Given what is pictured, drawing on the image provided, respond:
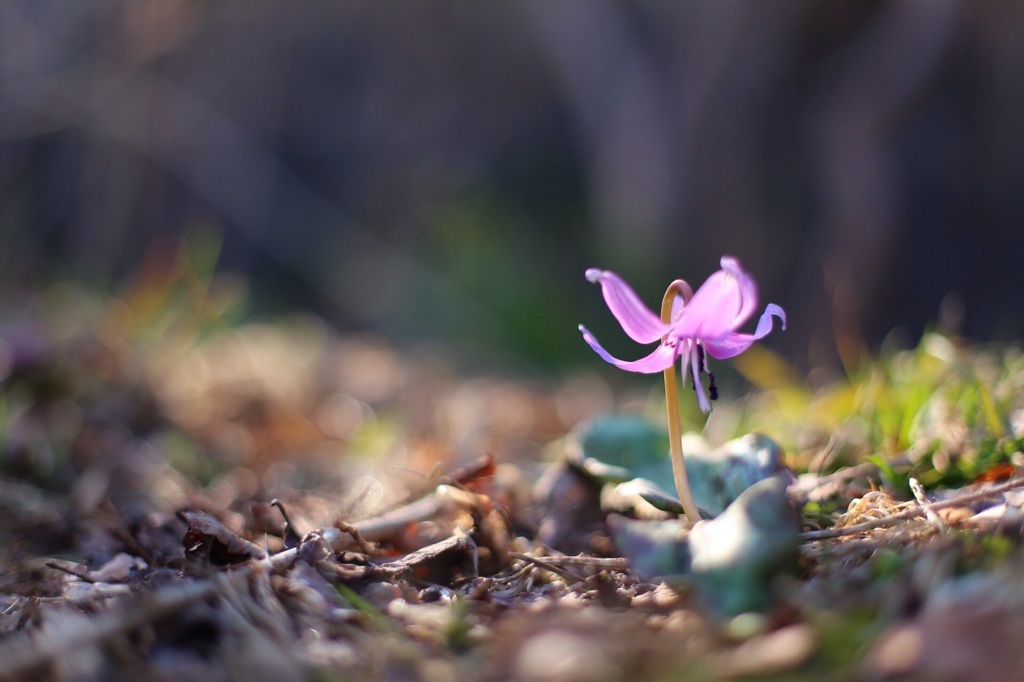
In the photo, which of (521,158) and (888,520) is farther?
(521,158)

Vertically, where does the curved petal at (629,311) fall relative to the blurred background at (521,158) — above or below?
below

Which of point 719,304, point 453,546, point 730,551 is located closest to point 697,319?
point 719,304

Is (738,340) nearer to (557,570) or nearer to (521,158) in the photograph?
(557,570)

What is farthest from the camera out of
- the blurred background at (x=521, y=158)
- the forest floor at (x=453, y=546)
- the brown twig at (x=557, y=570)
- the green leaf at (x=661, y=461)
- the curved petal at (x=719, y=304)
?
the blurred background at (x=521, y=158)

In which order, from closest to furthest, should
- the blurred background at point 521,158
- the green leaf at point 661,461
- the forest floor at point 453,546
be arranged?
the forest floor at point 453,546 < the green leaf at point 661,461 < the blurred background at point 521,158

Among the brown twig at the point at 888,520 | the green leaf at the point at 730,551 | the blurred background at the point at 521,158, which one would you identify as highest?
the blurred background at the point at 521,158

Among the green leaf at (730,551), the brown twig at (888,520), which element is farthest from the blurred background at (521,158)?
the green leaf at (730,551)

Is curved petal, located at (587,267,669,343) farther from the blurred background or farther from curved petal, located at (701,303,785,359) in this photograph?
the blurred background

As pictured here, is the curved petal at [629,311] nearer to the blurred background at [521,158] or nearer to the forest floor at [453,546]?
the forest floor at [453,546]

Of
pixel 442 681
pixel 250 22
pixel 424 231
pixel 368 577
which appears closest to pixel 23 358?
pixel 368 577
